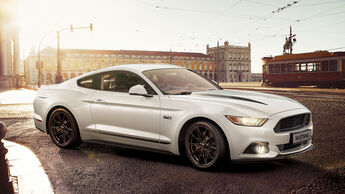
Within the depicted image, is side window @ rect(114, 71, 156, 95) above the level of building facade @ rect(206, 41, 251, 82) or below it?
below

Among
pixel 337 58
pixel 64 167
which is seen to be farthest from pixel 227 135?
pixel 337 58

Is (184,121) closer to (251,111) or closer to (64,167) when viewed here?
(251,111)

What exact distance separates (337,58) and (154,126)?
25.2 meters

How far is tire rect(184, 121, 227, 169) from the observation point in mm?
3789

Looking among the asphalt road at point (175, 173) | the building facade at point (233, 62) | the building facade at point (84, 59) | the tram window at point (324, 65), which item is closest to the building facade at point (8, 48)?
the tram window at point (324, 65)

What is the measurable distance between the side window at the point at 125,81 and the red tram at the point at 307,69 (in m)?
24.6

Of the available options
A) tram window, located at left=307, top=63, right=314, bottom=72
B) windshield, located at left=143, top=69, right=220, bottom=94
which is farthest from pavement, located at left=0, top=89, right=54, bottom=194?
tram window, located at left=307, top=63, right=314, bottom=72

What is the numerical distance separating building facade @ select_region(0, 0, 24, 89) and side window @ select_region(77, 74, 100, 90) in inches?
1391

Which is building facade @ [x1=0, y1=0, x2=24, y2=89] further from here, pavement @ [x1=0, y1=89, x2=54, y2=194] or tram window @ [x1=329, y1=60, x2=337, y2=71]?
pavement @ [x1=0, y1=89, x2=54, y2=194]

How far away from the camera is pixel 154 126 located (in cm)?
426

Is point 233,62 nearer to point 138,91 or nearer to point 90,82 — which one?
point 90,82

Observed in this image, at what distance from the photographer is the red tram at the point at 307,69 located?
25.7 meters

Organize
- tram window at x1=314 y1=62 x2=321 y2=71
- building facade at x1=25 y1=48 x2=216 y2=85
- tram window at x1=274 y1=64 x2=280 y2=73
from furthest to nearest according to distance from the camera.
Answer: building facade at x1=25 y1=48 x2=216 y2=85 → tram window at x1=274 y1=64 x2=280 y2=73 → tram window at x1=314 y1=62 x2=321 y2=71

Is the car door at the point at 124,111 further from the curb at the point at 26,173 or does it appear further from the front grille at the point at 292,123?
the front grille at the point at 292,123
